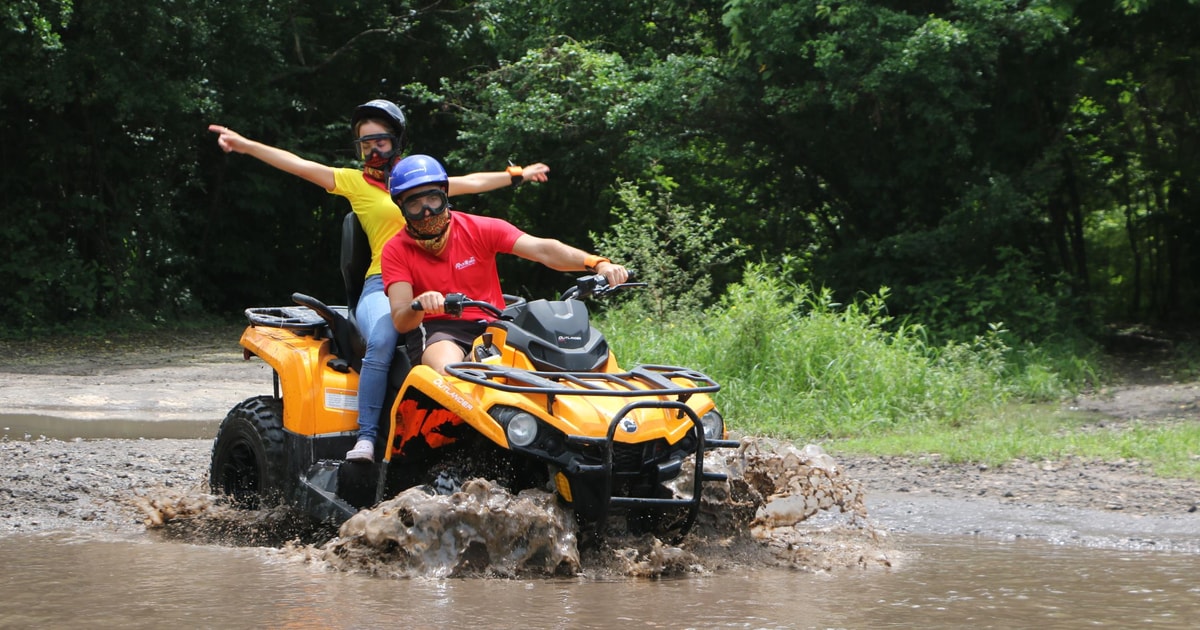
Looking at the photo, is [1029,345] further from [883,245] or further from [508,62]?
[508,62]

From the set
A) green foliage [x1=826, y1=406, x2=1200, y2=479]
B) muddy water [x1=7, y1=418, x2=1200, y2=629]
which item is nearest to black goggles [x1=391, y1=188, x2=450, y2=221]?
muddy water [x1=7, y1=418, x2=1200, y2=629]

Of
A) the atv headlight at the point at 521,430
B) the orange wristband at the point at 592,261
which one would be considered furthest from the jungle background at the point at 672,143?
the atv headlight at the point at 521,430

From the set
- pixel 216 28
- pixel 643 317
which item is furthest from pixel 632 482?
pixel 216 28

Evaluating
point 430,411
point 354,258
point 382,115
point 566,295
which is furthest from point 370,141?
point 430,411

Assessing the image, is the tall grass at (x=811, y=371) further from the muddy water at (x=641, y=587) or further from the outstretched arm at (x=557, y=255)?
the outstretched arm at (x=557, y=255)

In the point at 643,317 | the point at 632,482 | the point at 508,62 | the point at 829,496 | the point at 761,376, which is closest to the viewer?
the point at 632,482

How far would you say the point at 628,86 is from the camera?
1812 cm

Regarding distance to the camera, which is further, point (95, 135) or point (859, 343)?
point (95, 135)

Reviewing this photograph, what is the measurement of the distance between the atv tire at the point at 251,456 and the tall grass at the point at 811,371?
15.1 feet

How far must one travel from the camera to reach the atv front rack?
17.1ft

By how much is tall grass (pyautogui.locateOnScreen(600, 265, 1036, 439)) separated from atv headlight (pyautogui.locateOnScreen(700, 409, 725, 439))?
15.1 ft

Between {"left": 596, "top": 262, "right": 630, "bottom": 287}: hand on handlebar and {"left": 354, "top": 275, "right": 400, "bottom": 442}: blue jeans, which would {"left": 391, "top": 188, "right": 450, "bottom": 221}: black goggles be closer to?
{"left": 354, "top": 275, "right": 400, "bottom": 442}: blue jeans

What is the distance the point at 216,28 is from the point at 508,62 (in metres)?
5.24

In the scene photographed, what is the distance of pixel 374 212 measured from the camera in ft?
21.6
